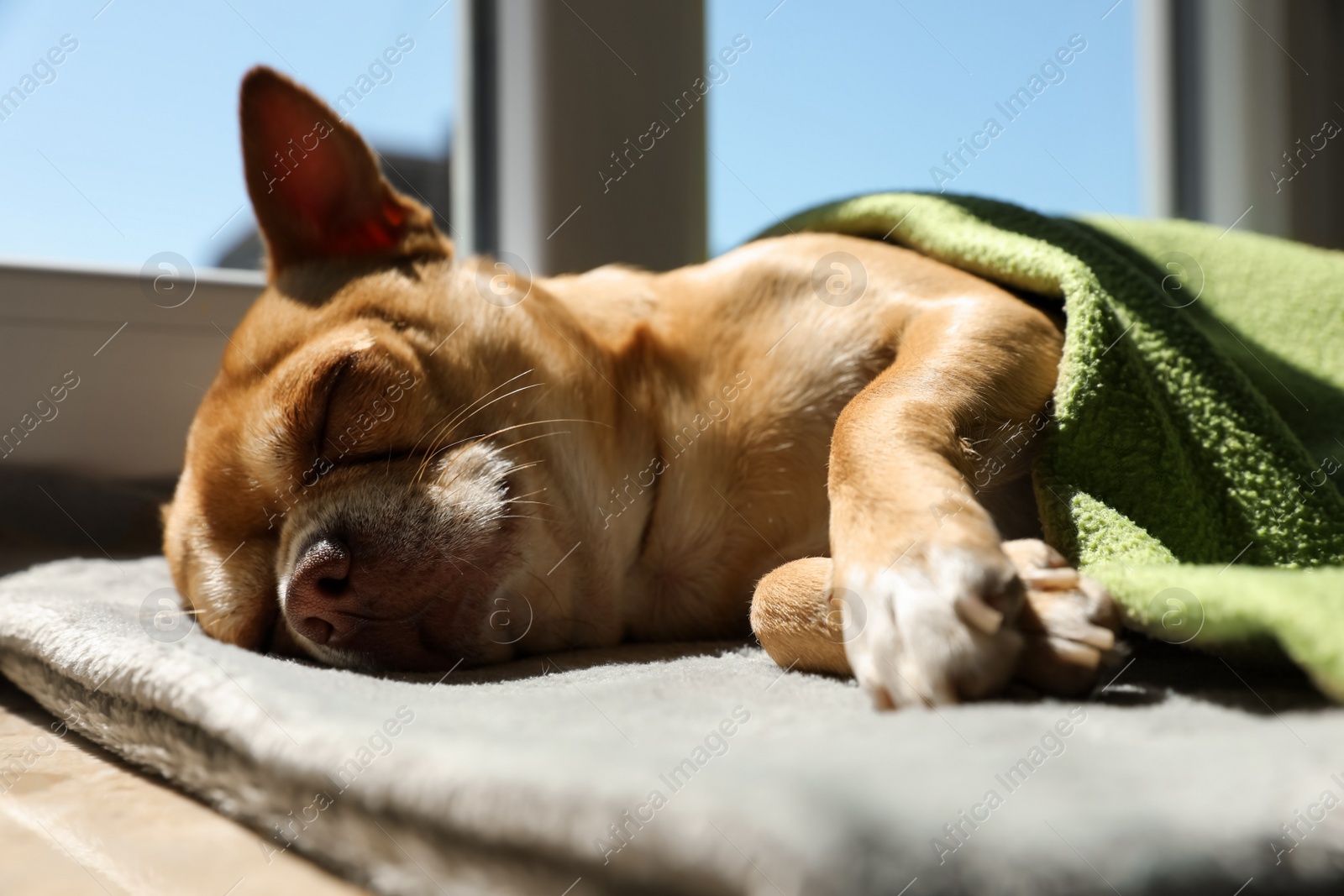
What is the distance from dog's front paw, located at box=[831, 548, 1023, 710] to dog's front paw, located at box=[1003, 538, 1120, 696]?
0.05 feet

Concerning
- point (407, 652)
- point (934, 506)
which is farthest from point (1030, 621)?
point (407, 652)

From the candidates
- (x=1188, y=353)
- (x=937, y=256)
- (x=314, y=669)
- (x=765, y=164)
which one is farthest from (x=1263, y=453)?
(x=765, y=164)

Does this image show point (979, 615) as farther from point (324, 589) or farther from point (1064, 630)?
point (324, 589)

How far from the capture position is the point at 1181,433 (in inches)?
45.5

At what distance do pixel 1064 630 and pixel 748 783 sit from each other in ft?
1.29

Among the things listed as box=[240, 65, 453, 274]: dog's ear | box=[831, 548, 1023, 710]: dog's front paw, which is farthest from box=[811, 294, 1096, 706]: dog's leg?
box=[240, 65, 453, 274]: dog's ear

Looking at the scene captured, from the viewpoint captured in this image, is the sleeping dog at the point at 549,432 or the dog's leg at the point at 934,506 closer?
the dog's leg at the point at 934,506

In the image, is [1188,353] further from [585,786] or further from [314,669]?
[314,669]

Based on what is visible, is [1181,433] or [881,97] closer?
[1181,433]

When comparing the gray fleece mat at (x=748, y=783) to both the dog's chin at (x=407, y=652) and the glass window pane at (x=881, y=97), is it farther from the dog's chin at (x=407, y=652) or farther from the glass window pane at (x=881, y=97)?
the glass window pane at (x=881, y=97)

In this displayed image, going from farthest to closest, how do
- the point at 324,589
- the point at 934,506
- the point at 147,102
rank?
the point at 147,102 → the point at 324,589 → the point at 934,506

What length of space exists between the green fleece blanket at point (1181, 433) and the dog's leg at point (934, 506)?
8 centimetres

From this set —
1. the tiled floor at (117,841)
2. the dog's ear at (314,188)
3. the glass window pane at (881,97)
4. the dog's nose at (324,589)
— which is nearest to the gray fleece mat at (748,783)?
the tiled floor at (117,841)

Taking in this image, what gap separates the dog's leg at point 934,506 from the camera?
77cm
